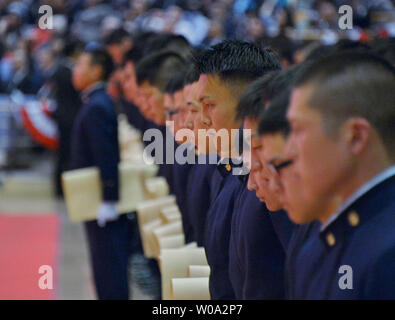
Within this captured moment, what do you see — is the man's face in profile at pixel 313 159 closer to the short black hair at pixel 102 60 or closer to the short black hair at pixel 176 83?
the short black hair at pixel 176 83

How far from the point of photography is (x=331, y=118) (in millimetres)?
1457

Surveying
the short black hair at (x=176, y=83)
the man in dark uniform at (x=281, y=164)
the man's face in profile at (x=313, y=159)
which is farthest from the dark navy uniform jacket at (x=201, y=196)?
the man's face in profile at (x=313, y=159)

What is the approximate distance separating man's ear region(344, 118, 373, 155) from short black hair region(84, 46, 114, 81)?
152 inches

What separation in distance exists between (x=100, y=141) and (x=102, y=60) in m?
0.63

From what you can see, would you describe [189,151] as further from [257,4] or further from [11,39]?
[11,39]

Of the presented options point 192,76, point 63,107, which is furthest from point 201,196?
point 63,107

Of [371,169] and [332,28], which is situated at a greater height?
[332,28]

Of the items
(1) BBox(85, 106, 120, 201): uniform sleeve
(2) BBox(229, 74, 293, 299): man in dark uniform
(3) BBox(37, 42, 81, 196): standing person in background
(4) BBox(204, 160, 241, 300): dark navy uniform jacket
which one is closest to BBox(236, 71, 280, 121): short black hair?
(2) BBox(229, 74, 293, 299): man in dark uniform

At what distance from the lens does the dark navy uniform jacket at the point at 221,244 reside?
237cm

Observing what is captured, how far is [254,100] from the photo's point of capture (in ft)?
6.77

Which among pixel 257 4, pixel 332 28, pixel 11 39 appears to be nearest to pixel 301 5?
pixel 257 4

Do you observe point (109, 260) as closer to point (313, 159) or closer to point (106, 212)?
point (106, 212)

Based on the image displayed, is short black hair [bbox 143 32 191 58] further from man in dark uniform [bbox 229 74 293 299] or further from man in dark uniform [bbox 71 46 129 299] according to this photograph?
man in dark uniform [bbox 229 74 293 299]

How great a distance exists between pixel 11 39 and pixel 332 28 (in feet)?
19.2
